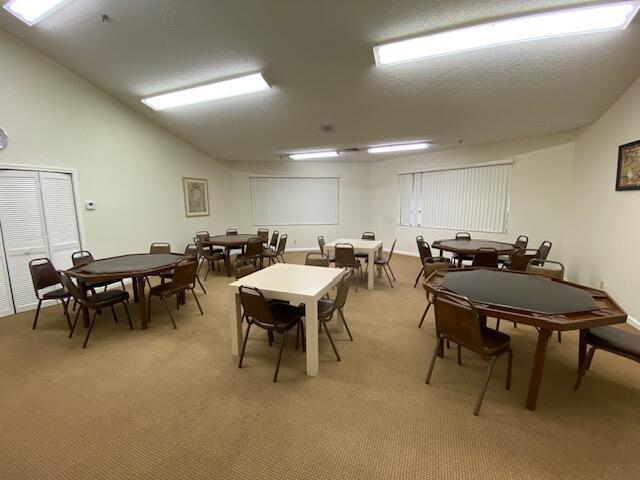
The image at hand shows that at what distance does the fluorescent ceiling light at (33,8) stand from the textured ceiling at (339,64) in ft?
0.75

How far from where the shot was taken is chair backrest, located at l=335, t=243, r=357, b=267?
4.55 m

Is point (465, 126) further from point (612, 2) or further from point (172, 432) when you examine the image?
point (172, 432)

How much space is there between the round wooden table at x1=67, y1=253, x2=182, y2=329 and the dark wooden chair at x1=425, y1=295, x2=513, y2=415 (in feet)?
10.5

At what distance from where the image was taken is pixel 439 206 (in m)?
6.98

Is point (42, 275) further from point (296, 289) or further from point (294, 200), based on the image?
point (294, 200)

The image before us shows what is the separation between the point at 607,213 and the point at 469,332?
3640 mm

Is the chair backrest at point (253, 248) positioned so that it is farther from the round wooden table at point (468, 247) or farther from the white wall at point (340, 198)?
the round wooden table at point (468, 247)

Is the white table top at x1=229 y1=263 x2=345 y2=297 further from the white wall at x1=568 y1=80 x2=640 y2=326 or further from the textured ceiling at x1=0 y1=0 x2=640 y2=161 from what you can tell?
the white wall at x1=568 y1=80 x2=640 y2=326

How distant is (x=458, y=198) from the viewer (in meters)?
6.60

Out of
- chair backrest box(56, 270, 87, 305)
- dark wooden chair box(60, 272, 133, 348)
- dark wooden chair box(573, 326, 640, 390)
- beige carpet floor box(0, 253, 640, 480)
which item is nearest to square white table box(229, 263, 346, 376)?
beige carpet floor box(0, 253, 640, 480)

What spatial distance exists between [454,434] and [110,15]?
5165 millimetres

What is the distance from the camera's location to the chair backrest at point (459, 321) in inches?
76.8

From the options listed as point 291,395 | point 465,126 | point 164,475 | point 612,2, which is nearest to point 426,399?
point 291,395

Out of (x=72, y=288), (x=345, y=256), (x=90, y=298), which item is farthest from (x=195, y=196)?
(x=345, y=256)
